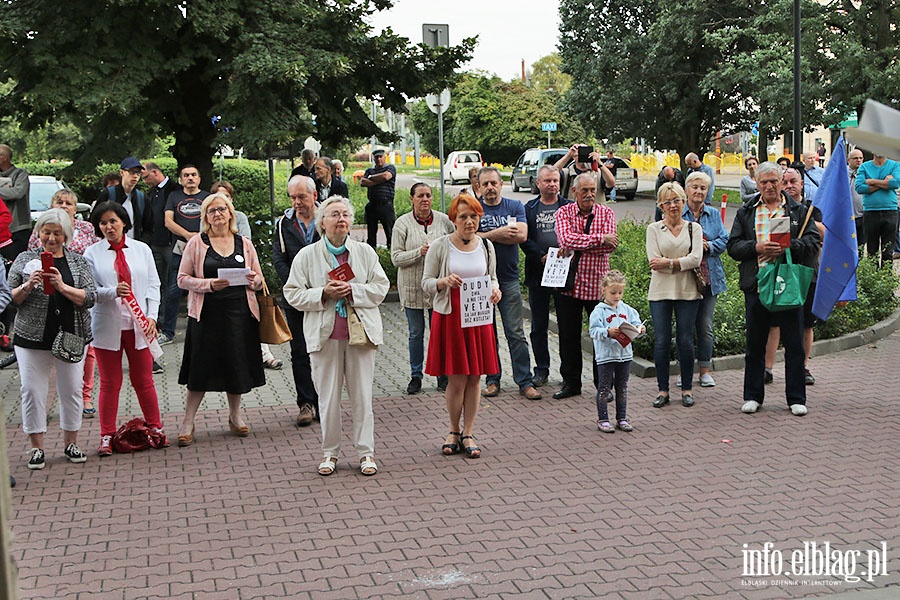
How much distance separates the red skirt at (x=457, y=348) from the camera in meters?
8.15

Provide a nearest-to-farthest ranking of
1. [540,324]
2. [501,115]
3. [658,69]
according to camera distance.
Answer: [540,324] → [658,69] → [501,115]

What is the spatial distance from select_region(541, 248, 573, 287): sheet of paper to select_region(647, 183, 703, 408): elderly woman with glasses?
2.42 feet

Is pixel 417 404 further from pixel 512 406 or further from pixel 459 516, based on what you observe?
pixel 459 516

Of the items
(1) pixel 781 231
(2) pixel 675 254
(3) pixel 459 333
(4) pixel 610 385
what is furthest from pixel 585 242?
(3) pixel 459 333

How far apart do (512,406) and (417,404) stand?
2.84 feet

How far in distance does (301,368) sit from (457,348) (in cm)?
179

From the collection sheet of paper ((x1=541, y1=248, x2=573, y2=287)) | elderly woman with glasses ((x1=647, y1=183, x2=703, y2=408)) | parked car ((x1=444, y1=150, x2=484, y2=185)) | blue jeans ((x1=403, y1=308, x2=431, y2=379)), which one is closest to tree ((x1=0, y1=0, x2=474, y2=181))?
blue jeans ((x1=403, y1=308, x2=431, y2=379))

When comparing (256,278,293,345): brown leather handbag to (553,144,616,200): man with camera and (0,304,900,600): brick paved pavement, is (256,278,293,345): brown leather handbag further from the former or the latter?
(553,144,616,200): man with camera

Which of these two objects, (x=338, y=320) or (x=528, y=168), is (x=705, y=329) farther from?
(x=528, y=168)

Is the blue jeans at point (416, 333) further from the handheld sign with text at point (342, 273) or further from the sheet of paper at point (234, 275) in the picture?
the handheld sign with text at point (342, 273)

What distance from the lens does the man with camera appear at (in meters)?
11.1

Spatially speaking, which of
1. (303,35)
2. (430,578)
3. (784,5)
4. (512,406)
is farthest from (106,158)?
(784,5)

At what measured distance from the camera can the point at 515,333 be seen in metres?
10.2

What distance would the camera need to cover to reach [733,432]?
28.5 feet
